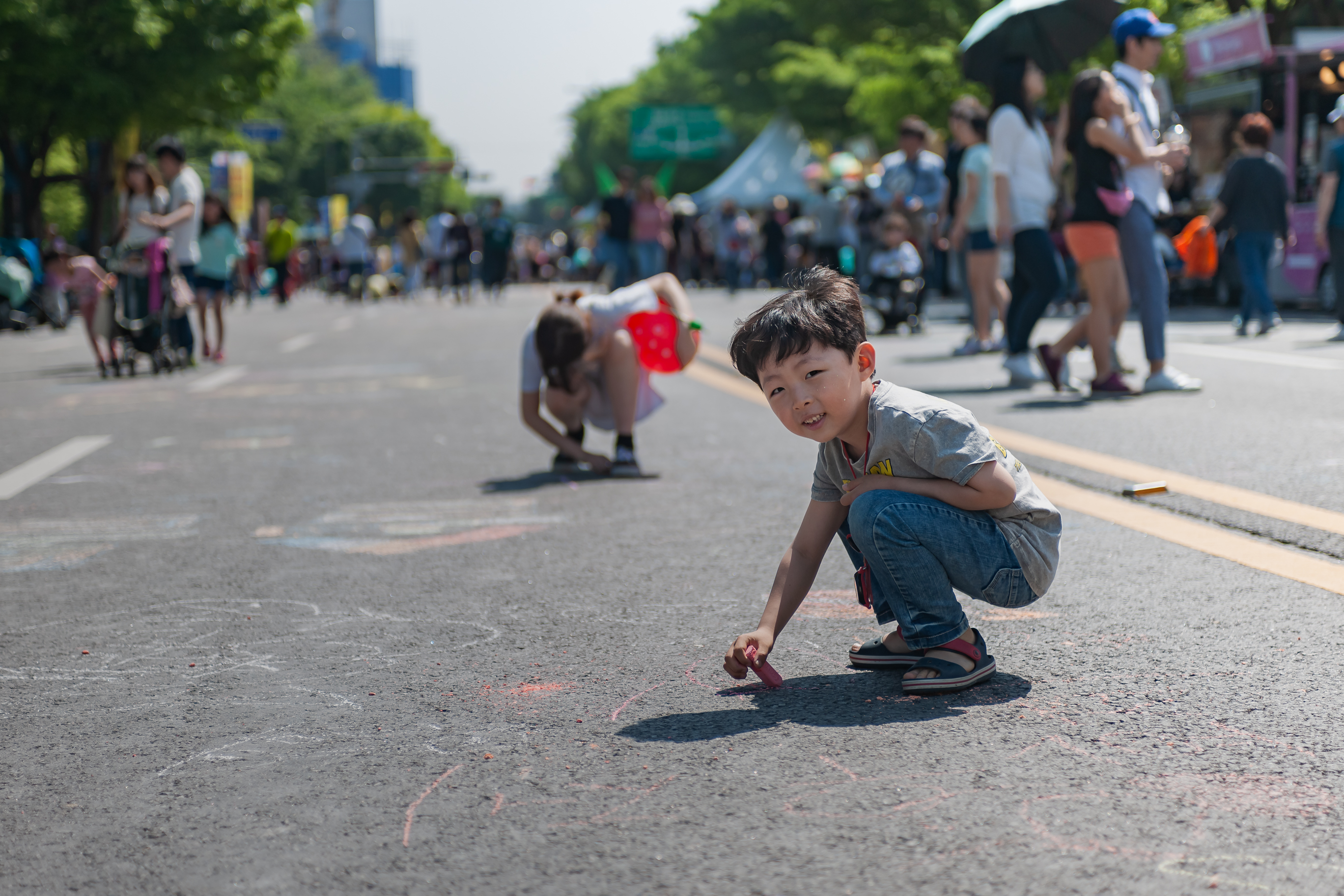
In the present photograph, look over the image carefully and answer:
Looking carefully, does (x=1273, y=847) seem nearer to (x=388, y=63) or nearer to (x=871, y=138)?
(x=871, y=138)

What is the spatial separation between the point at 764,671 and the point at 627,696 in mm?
301

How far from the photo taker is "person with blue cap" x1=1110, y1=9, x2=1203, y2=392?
812 cm

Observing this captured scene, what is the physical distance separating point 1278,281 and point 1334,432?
1028cm

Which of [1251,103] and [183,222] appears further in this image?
[1251,103]

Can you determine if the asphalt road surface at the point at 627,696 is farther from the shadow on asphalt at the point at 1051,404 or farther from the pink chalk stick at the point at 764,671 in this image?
the shadow on asphalt at the point at 1051,404

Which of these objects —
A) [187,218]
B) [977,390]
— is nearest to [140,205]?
[187,218]

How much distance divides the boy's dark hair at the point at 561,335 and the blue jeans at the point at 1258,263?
8.57 meters

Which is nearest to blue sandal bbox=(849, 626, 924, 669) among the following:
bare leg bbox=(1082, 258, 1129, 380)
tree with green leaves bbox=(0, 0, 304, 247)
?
bare leg bbox=(1082, 258, 1129, 380)

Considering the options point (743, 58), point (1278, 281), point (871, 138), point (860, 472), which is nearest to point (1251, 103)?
point (1278, 281)

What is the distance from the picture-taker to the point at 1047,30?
11664 mm

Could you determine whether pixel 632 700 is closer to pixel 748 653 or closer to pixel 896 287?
pixel 748 653

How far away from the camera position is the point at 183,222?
11820 millimetres

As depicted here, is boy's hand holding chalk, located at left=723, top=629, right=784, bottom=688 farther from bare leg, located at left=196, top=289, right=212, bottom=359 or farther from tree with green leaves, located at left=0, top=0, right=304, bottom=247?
tree with green leaves, located at left=0, top=0, right=304, bottom=247

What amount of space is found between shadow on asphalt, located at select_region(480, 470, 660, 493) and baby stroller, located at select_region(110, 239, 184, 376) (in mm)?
6300
